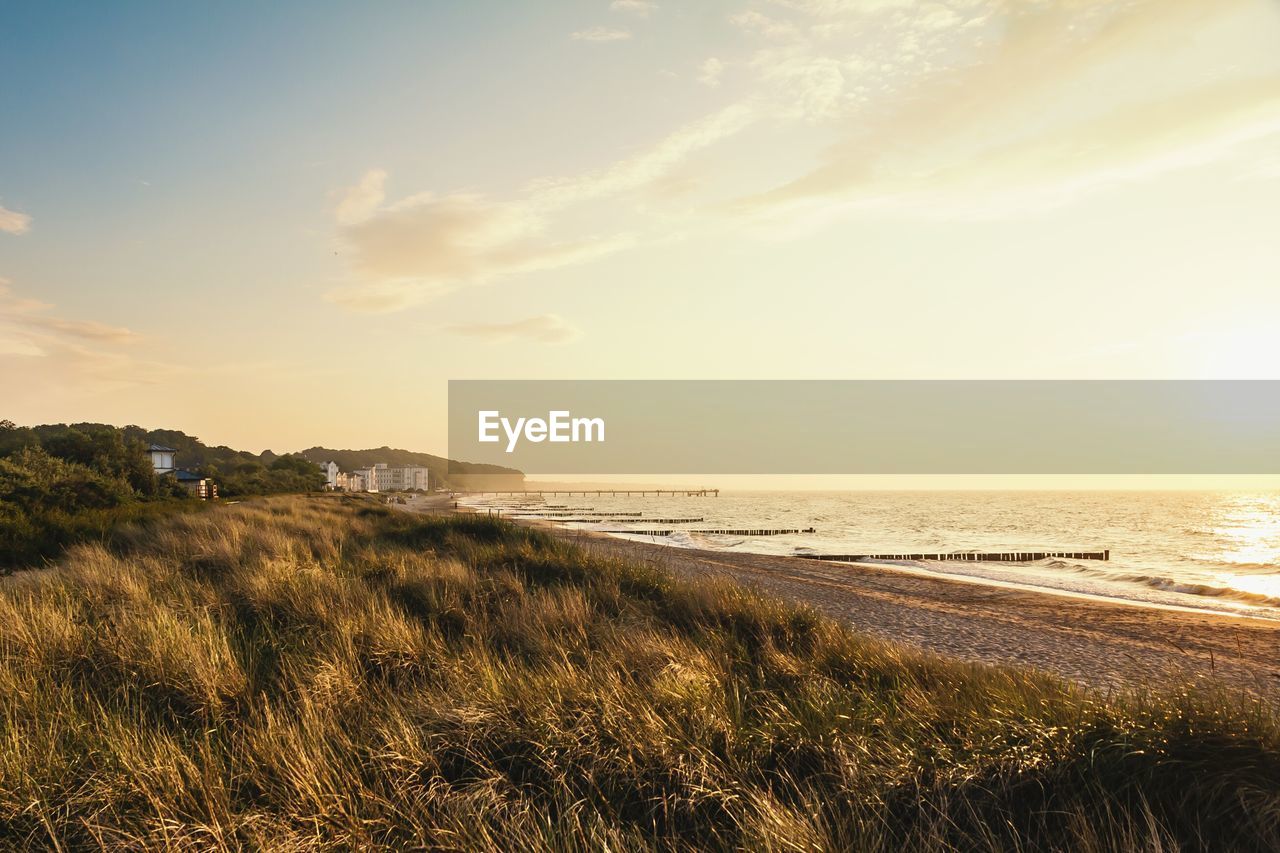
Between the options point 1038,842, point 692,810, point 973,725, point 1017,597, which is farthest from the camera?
point 1017,597

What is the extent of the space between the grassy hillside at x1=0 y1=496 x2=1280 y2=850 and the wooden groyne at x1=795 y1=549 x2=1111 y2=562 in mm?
26986

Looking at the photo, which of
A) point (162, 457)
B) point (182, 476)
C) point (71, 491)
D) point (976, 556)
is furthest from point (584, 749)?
point (162, 457)

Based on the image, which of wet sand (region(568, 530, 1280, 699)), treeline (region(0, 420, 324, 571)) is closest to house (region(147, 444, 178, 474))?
treeline (region(0, 420, 324, 571))

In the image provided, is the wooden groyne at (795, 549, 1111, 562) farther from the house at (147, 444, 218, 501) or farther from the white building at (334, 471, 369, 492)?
the white building at (334, 471, 369, 492)

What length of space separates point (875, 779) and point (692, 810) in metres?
1.04

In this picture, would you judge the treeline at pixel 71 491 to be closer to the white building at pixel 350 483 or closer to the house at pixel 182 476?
the house at pixel 182 476

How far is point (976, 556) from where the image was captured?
33.4 metres

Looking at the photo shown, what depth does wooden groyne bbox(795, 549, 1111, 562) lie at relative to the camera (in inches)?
1256

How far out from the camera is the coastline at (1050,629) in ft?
33.3

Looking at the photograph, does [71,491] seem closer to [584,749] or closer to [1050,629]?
[584,749]

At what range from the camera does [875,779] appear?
3.71 m

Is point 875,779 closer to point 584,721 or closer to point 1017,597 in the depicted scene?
point 584,721

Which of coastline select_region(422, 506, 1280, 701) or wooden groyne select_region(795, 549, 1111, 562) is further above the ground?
coastline select_region(422, 506, 1280, 701)

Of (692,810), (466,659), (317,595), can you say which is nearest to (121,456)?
(317,595)
